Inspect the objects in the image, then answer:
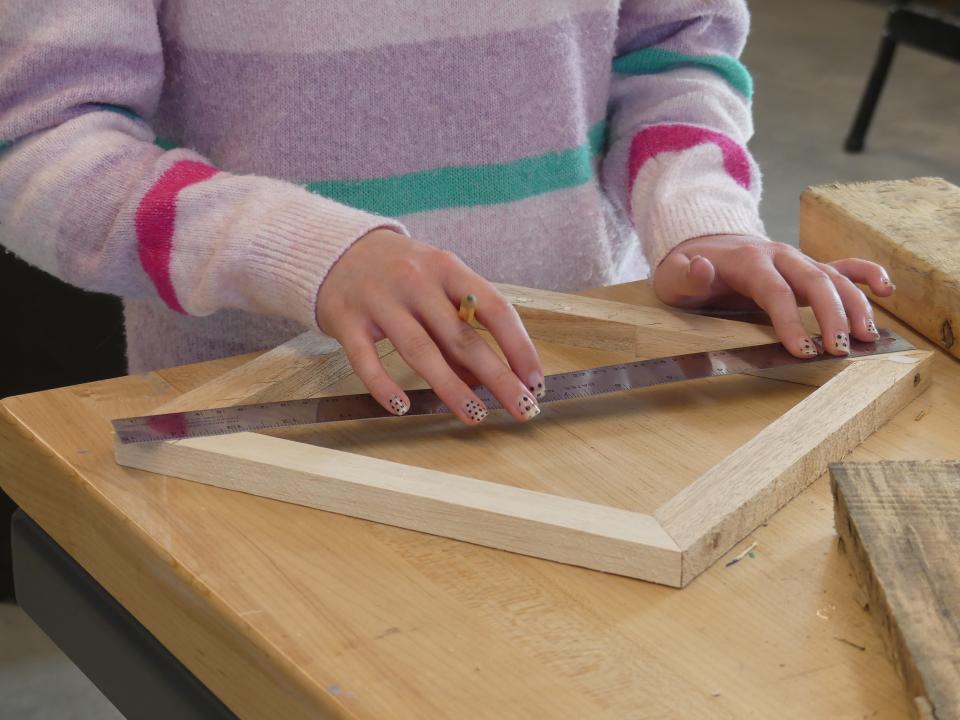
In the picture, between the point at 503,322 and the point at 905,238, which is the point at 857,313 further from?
the point at 503,322

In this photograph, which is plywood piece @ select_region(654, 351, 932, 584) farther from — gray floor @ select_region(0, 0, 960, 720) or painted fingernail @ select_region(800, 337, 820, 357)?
gray floor @ select_region(0, 0, 960, 720)

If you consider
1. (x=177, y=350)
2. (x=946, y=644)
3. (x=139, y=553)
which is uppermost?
(x=946, y=644)

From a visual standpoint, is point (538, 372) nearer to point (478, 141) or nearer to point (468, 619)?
point (468, 619)

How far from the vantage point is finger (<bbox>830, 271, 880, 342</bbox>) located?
0.86m

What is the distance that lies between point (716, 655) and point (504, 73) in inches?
24.0

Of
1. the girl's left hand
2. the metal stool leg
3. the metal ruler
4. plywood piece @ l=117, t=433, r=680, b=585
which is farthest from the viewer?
the metal stool leg

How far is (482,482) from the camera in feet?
2.25

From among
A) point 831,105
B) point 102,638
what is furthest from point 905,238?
point 831,105

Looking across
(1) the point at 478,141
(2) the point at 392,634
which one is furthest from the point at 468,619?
(1) the point at 478,141

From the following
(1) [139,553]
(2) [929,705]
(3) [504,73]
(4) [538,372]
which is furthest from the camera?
(3) [504,73]

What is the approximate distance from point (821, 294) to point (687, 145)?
10.9 inches

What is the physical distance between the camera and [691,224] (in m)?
0.99

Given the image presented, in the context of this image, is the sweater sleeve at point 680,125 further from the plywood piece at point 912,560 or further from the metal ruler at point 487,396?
the plywood piece at point 912,560

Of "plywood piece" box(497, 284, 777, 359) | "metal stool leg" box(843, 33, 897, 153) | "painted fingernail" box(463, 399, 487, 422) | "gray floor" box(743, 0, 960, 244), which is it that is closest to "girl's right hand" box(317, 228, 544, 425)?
"painted fingernail" box(463, 399, 487, 422)
